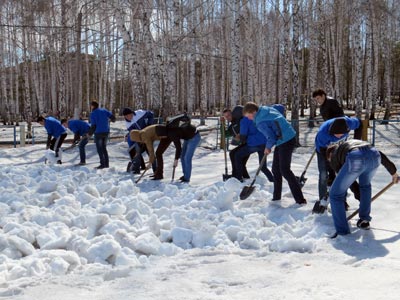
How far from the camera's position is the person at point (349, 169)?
184 inches

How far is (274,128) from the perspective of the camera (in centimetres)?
633

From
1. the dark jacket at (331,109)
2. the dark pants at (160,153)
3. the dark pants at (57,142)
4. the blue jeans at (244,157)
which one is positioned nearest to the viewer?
the dark jacket at (331,109)

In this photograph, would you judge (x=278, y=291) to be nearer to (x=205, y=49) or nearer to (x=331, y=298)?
(x=331, y=298)

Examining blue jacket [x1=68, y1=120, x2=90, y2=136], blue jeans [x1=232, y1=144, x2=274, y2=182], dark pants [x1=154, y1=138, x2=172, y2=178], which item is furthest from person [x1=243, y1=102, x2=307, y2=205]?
blue jacket [x1=68, y1=120, x2=90, y2=136]

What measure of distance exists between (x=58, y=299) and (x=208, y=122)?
83.5 ft

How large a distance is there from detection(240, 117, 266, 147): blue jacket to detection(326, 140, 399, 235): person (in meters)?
2.84

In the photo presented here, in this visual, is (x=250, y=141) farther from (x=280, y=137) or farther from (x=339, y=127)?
(x=339, y=127)

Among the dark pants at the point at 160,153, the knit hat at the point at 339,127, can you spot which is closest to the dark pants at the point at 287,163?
the knit hat at the point at 339,127

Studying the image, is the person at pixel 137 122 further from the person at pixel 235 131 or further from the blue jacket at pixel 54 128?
the blue jacket at pixel 54 128

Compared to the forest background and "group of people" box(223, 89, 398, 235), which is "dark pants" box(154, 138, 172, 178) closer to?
"group of people" box(223, 89, 398, 235)

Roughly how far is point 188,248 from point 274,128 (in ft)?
7.35

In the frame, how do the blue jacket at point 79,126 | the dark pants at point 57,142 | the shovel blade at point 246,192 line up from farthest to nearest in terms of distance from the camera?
the dark pants at point 57,142, the blue jacket at point 79,126, the shovel blade at point 246,192

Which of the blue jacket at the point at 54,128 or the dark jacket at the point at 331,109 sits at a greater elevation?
the dark jacket at the point at 331,109

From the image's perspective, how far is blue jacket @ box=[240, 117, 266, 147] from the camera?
303 inches
